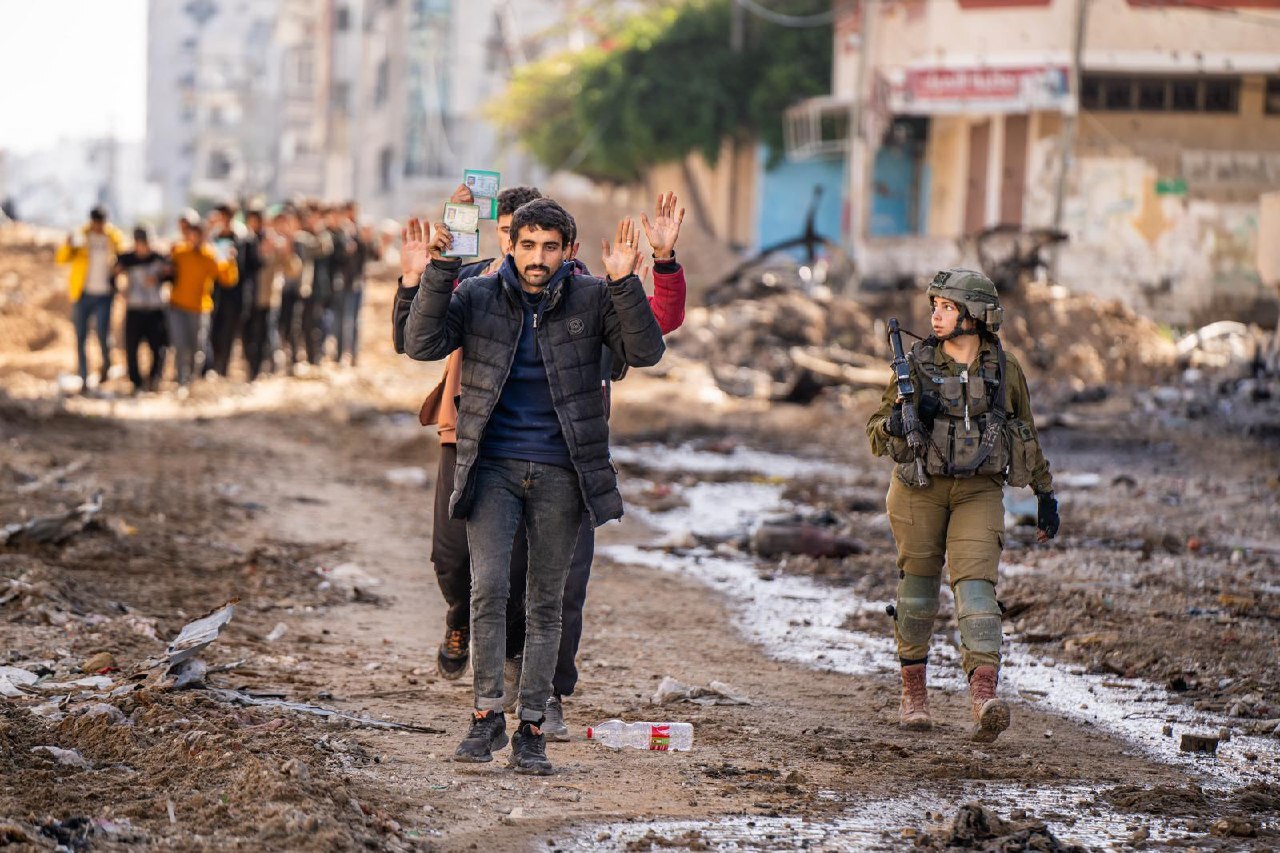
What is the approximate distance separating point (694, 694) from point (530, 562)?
156 centimetres

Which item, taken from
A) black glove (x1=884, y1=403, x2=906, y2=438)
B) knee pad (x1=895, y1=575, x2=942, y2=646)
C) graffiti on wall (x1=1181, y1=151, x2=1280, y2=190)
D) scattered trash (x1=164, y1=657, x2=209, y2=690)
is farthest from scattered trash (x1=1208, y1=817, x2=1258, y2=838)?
graffiti on wall (x1=1181, y1=151, x2=1280, y2=190)

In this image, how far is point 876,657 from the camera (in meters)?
8.30

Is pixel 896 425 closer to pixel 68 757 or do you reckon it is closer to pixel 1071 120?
pixel 68 757

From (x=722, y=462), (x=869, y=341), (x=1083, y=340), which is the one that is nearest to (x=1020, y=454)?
(x=722, y=462)

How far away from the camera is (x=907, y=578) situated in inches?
264

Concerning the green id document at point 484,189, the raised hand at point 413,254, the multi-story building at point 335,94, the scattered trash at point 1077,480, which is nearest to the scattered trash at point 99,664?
the raised hand at point 413,254

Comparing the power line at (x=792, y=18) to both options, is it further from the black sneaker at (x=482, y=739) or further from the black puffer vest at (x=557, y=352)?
the black sneaker at (x=482, y=739)

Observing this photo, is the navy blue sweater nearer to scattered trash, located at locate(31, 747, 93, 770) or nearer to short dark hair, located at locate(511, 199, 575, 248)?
short dark hair, located at locate(511, 199, 575, 248)

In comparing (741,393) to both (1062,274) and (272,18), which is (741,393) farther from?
(272,18)

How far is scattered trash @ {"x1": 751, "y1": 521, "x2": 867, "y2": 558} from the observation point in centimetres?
1122

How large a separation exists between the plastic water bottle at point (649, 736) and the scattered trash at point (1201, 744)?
1716 millimetres

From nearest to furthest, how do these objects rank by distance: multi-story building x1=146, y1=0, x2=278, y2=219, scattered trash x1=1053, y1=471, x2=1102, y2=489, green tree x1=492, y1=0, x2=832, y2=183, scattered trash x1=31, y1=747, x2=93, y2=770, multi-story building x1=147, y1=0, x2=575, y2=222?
scattered trash x1=31, y1=747, x2=93, y2=770, scattered trash x1=1053, y1=471, x2=1102, y2=489, green tree x1=492, y1=0, x2=832, y2=183, multi-story building x1=147, y1=0, x2=575, y2=222, multi-story building x1=146, y1=0, x2=278, y2=219

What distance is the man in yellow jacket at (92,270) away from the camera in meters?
18.5

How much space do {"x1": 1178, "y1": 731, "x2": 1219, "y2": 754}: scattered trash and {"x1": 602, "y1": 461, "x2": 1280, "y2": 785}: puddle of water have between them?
4cm
